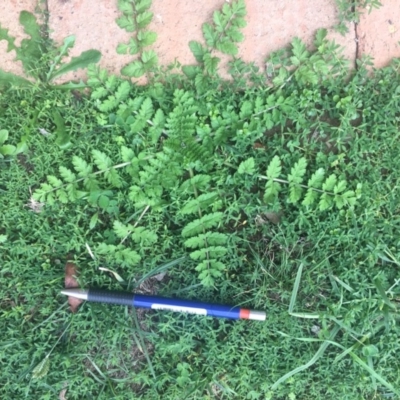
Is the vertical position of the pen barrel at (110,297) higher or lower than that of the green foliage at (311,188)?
lower

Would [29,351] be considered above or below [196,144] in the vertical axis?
below

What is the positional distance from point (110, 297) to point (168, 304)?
267 mm

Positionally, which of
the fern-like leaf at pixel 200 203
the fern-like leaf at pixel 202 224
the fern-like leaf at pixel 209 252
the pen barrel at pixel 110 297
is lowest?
the pen barrel at pixel 110 297

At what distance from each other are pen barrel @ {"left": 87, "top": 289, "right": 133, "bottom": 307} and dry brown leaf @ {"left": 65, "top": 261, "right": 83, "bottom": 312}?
0.10m

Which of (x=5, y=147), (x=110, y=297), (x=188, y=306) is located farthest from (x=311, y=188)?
(x=5, y=147)

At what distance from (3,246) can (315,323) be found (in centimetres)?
153

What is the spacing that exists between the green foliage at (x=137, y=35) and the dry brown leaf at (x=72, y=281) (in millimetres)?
951

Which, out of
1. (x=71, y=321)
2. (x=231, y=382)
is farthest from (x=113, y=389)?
(x=231, y=382)

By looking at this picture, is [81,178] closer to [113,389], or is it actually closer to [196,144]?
[196,144]

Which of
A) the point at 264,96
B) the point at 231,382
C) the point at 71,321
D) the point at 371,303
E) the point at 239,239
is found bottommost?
the point at 231,382

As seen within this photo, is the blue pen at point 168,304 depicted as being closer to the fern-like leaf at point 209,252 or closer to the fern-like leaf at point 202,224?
the fern-like leaf at point 209,252

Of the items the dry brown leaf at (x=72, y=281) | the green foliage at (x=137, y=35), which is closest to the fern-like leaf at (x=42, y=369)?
the dry brown leaf at (x=72, y=281)

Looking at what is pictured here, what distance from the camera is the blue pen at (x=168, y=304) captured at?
236 centimetres

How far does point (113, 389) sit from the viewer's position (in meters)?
2.41
